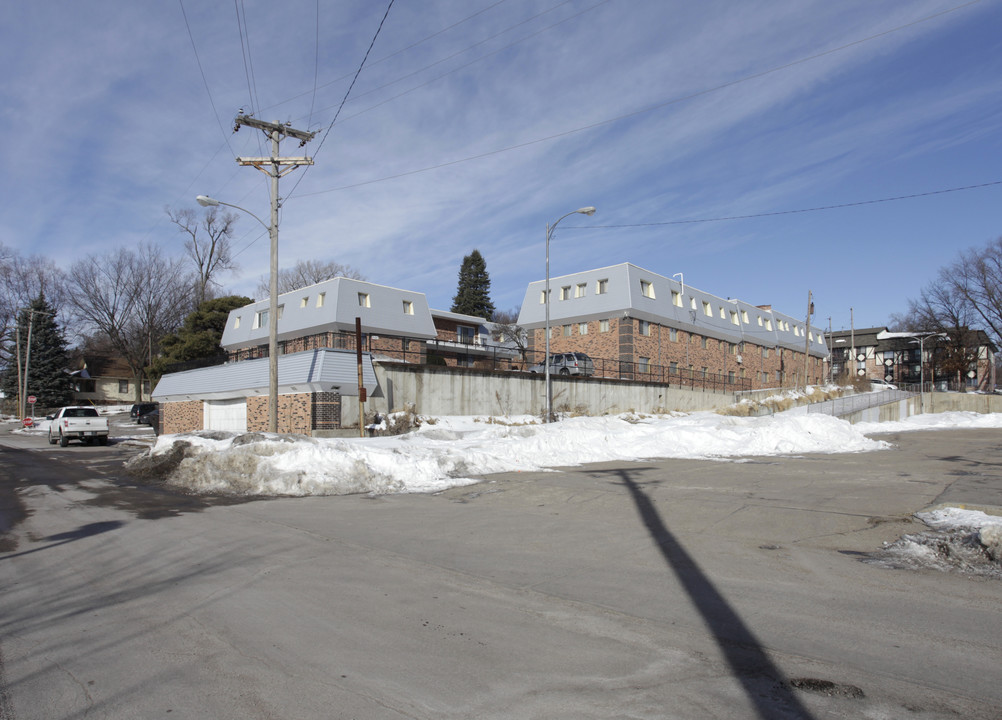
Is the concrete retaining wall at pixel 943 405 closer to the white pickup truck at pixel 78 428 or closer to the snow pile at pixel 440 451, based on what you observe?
the snow pile at pixel 440 451

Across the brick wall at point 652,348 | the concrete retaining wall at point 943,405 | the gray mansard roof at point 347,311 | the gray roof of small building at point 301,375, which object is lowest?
the concrete retaining wall at point 943,405

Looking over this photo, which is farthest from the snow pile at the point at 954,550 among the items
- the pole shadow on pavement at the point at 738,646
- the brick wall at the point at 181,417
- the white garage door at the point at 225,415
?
the brick wall at the point at 181,417

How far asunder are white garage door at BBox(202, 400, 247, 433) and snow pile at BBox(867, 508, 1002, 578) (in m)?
25.5

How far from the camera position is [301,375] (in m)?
23.3

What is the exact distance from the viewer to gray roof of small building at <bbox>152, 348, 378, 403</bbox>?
22875 millimetres

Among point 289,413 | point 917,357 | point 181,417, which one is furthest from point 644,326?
point 917,357

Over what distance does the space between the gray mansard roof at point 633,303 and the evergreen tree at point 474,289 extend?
98.9 ft

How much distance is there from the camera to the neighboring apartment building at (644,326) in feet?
135

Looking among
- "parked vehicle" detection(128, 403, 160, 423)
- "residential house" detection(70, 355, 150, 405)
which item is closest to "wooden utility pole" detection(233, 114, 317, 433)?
"parked vehicle" detection(128, 403, 160, 423)

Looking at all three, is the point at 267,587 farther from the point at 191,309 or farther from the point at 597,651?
the point at 191,309

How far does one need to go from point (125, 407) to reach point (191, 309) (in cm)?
1238

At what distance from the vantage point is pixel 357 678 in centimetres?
405

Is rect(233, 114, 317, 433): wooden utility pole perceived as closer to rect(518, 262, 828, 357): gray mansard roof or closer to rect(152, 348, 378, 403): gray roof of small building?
rect(152, 348, 378, 403): gray roof of small building

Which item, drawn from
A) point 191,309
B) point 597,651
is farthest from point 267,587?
point 191,309
